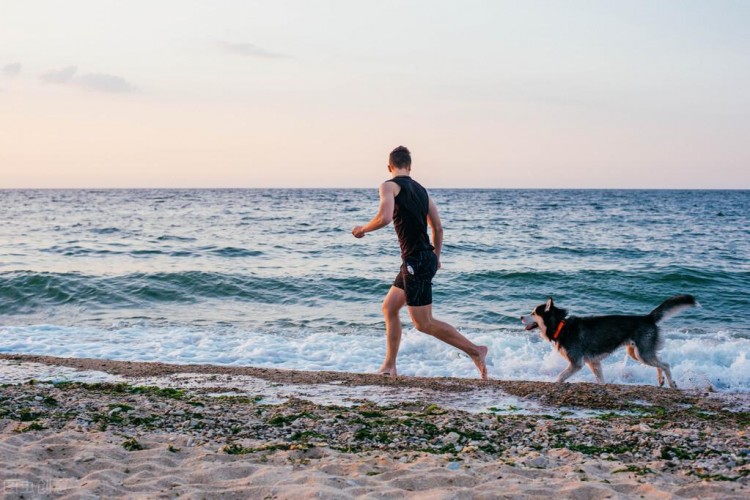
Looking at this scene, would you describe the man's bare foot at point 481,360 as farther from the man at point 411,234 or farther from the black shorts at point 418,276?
the black shorts at point 418,276

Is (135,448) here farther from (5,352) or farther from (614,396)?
(5,352)

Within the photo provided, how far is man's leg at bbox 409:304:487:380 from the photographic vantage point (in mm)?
6586

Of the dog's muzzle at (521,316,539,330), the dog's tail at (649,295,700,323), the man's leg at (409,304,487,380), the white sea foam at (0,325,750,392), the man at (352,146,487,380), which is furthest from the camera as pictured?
the white sea foam at (0,325,750,392)

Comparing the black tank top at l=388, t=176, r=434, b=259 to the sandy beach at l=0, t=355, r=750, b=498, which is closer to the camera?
the sandy beach at l=0, t=355, r=750, b=498

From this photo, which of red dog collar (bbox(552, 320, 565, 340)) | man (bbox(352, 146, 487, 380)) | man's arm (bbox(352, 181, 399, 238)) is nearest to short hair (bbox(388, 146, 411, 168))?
man (bbox(352, 146, 487, 380))

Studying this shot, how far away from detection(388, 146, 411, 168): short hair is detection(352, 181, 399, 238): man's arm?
0.31 metres

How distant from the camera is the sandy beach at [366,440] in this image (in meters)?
3.67

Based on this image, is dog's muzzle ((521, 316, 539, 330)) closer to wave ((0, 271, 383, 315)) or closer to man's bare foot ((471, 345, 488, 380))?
man's bare foot ((471, 345, 488, 380))

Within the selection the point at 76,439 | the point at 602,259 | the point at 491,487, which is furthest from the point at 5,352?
the point at 602,259

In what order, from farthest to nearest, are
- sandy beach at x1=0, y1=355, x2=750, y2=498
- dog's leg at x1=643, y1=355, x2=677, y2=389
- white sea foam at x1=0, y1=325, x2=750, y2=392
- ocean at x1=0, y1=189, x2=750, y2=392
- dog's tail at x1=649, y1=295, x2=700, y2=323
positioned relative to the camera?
ocean at x1=0, y1=189, x2=750, y2=392, white sea foam at x1=0, y1=325, x2=750, y2=392, dog's leg at x1=643, y1=355, x2=677, y2=389, dog's tail at x1=649, y1=295, x2=700, y2=323, sandy beach at x1=0, y1=355, x2=750, y2=498

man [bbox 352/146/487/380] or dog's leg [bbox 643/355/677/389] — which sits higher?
man [bbox 352/146/487/380]

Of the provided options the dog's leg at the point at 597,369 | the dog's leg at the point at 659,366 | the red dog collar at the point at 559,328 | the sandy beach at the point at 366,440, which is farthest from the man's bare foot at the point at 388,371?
the dog's leg at the point at 659,366

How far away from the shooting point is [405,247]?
6.53 m

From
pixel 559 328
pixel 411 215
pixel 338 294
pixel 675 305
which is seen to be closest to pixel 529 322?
pixel 559 328
